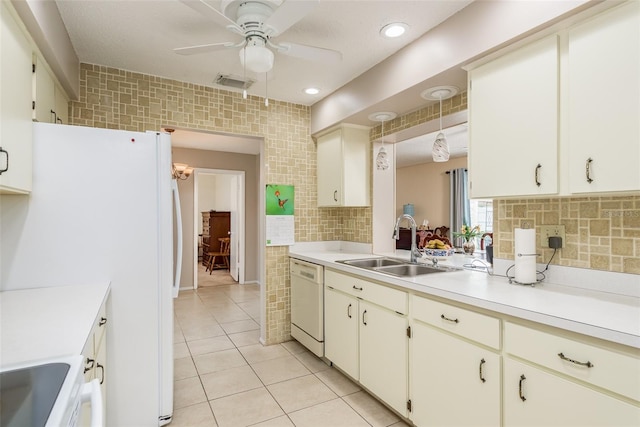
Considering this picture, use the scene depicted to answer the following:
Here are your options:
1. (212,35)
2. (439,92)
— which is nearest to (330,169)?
(439,92)

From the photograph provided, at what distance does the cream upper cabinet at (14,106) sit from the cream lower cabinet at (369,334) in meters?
2.00

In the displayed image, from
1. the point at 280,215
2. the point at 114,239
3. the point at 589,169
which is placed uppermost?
the point at 589,169

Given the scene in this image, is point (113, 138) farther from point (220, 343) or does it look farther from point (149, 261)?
point (220, 343)

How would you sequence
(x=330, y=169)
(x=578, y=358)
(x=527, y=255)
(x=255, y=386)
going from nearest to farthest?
(x=578, y=358)
(x=527, y=255)
(x=255, y=386)
(x=330, y=169)

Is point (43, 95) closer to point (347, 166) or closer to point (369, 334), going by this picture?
point (347, 166)

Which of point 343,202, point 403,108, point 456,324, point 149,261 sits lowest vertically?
point 456,324

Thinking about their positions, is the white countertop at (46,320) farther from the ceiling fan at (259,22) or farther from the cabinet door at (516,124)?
the cabinet door at (516,124)

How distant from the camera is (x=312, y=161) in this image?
3594 millimetres

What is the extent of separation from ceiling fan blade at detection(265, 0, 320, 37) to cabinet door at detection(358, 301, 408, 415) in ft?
5.66

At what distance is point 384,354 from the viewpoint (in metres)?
2.13

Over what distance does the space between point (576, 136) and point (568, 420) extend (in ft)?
3.79

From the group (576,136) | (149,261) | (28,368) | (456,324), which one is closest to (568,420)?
Result: (456,324)

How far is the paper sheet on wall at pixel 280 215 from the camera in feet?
10.9

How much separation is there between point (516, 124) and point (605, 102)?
36 centimetres
